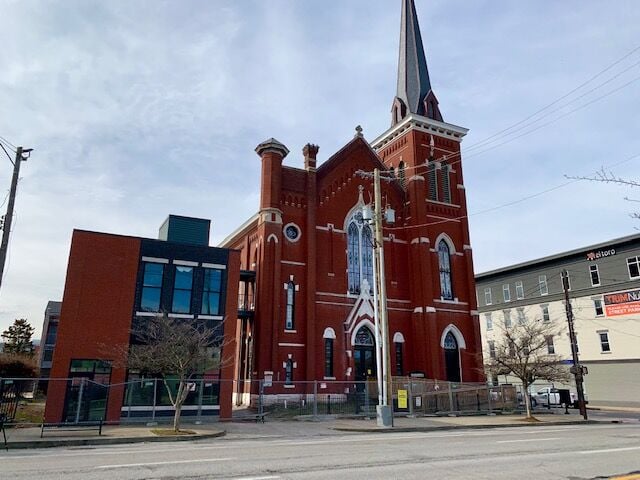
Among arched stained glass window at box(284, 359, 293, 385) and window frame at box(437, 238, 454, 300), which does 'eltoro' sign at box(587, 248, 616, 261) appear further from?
arched stained glass window at box(284, 359, 293, 385)

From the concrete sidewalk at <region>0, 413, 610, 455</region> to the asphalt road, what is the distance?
2615mm

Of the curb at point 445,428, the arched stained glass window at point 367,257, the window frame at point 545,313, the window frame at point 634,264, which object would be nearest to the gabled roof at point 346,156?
the arched stained glass window at point 367,257

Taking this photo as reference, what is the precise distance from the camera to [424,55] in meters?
46.2

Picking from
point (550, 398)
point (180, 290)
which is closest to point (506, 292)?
point (550, 398)

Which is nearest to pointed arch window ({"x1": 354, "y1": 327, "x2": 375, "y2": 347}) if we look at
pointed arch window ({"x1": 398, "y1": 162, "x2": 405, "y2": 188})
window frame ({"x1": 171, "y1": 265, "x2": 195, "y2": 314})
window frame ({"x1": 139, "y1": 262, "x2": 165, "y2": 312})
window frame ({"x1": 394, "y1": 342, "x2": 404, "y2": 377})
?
window frame ({"x1": 394, "y1": 342, "x2": 404, "y2": 377})

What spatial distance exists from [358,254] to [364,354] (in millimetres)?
7149

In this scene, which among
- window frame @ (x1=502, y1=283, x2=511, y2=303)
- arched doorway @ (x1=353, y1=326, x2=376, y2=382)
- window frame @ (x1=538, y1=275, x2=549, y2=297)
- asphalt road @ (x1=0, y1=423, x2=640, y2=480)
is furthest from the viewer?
window frame @ (x1=502, y1=283, x2=511, y2=303)

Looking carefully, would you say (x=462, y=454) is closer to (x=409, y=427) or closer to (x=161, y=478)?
(x=161, y=478)

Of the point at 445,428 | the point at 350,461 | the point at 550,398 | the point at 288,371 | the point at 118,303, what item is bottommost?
the point at 445,428

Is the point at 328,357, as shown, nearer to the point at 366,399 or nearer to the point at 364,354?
the point at 364,354

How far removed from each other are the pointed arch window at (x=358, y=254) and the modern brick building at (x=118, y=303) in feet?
35.1

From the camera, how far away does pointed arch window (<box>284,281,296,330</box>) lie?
31344 millimetres

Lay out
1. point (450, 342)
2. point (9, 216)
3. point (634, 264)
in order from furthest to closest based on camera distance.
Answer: point (634, 264) → point (450, 342) → point (9, 216)

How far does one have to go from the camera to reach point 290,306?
31812 millimetres
